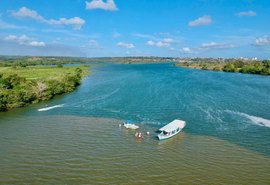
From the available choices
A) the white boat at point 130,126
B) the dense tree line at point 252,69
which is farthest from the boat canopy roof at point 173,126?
the dense tree line at point 252,69

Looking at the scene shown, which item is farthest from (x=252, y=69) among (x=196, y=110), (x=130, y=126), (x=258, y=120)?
(x=130, y=126)

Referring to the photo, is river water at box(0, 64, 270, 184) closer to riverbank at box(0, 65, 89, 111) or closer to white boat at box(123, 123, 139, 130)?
white boat at box(123, 123, 139, 130)

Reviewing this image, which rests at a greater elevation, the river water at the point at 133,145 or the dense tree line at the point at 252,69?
the dense tree line at the point at 252,69

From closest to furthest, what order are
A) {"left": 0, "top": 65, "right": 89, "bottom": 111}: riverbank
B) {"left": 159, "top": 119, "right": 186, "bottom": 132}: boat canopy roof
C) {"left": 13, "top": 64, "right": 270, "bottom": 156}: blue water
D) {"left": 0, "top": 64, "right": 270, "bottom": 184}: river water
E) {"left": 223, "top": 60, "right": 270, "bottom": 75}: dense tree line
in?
{"left": 0, "top": 64, "right": 270, "bottom": 184}: river water
{"left": 159, "top": 119, "right": 186, "bottom": 132}: boat canopy roof
{"left": 13, "top": 64, "right": 270, "bottom": 156}: blue water
{"left": 0, "top": 65, "right": 89, "bottom": 111}: riverbank
{"left": 223, "top": 60, "right": 270, "bottom": 75}: dense tree line

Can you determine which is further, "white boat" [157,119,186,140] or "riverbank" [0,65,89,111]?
"riverbank" [0,65,89,111]

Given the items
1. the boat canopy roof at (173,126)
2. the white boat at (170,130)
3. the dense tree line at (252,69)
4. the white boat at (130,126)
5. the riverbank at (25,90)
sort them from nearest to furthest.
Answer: the white boat at (170,130)
the boat canopy roof at (173,126)
the white boat at (130,126)
the riverbank at (25,90)
the dense tree line at (252,69)

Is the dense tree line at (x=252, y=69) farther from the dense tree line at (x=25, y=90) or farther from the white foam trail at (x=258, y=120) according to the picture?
the dense tree line at (x=25, y=90)

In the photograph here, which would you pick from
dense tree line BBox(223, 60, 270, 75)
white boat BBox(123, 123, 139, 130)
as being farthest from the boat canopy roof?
dense tree line BBox(223, 60, 270, 75)
